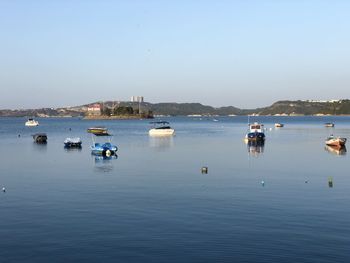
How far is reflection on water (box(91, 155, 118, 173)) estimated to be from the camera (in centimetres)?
6481

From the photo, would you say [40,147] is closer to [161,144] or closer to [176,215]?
[161,144]

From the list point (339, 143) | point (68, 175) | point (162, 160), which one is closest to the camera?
point (68, 175)

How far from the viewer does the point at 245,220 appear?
3209 cm

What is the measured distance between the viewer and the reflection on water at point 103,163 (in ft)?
213

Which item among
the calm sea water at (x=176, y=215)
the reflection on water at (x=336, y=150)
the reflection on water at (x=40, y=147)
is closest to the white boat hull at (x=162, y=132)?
the reflection on water at (x=40, y=147)

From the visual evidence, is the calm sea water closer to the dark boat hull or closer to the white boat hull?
the dark boat hull

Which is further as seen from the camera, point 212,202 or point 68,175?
point 68,175

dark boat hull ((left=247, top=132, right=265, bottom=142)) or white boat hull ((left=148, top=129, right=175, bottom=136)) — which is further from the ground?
dark boat hull ((left=247, top=132, right=265, bottom=142))

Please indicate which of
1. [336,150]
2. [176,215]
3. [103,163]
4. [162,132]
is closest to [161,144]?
[336,150]

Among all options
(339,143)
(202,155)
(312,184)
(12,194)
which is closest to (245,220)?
(312,184)

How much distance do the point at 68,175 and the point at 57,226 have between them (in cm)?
2780

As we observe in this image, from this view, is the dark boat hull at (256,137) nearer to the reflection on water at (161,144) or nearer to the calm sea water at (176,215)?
the reflection on water at (161,144)

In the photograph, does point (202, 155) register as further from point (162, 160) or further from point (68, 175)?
point (68, 175)

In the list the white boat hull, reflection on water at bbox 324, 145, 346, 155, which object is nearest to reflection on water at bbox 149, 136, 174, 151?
the white boat hull
